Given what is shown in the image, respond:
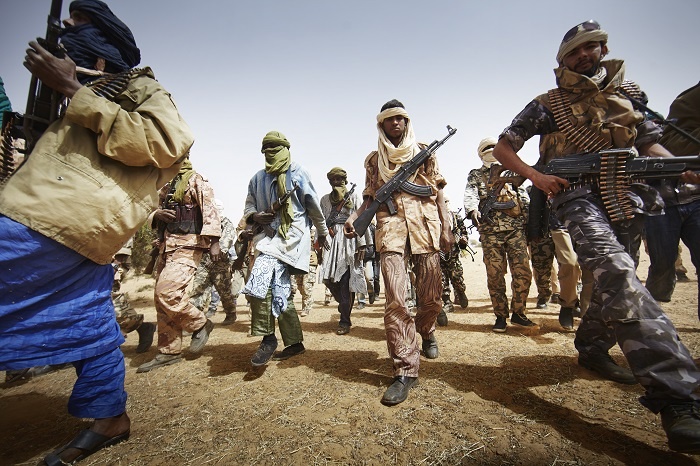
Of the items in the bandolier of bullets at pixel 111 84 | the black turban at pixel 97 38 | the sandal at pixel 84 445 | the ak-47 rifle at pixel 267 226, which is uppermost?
the black turban at pixel 97 38

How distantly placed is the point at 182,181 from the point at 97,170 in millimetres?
2621

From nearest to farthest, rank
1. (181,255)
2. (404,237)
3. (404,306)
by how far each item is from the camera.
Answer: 1. (404,306)
2. (404,237)
3. (181,255)

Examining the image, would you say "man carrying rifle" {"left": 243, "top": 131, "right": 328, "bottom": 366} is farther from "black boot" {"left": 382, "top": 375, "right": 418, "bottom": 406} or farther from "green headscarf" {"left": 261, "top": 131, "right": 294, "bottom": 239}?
"black boot" {"left": 382, "top": 375, "right": 418, "bottom": 406}

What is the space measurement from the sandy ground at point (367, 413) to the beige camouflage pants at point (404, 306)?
29cm

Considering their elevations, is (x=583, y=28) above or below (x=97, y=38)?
above

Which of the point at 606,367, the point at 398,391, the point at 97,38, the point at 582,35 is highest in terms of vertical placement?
the point at 582,35

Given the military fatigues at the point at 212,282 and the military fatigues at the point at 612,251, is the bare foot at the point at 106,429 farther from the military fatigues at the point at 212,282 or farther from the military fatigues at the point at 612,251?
→ the military fatigues at the point at 212,282

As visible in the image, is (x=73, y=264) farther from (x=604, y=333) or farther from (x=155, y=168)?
(x=604, y=333)

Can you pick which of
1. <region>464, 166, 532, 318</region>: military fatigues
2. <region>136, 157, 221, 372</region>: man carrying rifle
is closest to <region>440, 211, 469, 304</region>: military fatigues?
<region>464, 166, 532, 318</region>: military fatigues

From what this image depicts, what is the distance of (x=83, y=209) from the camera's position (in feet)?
5.36

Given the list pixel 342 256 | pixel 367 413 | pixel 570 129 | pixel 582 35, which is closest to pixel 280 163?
pixel 342 256

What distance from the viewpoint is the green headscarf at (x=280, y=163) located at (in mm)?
3551

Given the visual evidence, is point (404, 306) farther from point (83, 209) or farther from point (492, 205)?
point (492, 205)

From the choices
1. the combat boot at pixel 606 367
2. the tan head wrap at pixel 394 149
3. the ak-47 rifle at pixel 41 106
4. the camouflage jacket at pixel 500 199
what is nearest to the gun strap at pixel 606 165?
the combat boot at pixel 606 367
